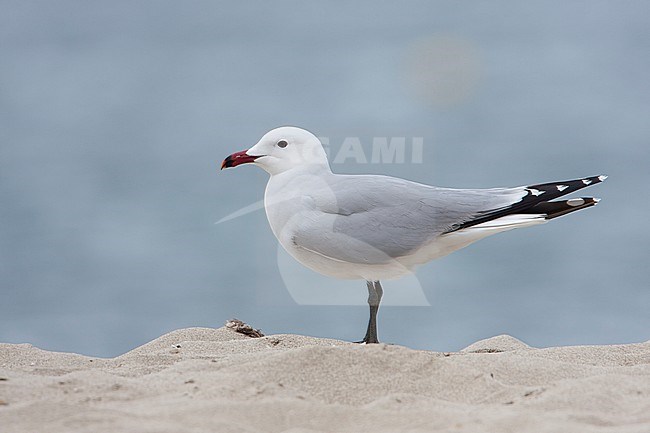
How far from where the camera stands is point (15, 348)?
4164mm

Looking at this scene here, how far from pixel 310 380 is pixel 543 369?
0.93 m

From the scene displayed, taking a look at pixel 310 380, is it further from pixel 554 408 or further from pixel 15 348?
pixel 15 348

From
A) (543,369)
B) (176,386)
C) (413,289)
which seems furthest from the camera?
(413,289)

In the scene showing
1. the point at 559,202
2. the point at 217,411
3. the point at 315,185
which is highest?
the point at 315,185

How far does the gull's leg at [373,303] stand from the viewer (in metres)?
4.24

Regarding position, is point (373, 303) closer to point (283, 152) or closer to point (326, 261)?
point (326, 261)

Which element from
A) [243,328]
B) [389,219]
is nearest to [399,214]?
[389,219]

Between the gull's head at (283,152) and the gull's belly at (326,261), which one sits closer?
the gull's belly at (326,261)

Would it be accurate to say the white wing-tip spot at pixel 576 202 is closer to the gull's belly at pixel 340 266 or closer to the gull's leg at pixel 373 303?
the gull's belly at pixel 340 266

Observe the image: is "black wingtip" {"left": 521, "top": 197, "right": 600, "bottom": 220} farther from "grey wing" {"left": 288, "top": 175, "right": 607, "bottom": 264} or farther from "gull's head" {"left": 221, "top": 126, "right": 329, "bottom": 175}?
"gull's head" {"left": 221, "top": 126, "right": 329, "bottom": 175}

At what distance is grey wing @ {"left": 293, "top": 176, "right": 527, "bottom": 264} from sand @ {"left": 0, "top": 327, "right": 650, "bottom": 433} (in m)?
0.85

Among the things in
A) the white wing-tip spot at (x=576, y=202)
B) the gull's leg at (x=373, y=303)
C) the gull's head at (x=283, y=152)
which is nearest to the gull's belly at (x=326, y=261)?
the gull's leg at (x=373, y=303)

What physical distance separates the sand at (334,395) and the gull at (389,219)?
850 mm

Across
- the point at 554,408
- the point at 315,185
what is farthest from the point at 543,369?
the point at 315,185
